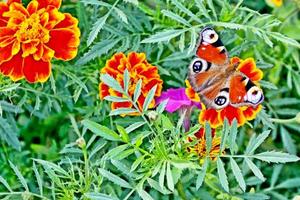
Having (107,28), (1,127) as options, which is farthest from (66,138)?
(107,28)

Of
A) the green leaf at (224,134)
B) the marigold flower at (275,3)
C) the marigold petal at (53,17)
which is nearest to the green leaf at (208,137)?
the green leaf at (224,134)

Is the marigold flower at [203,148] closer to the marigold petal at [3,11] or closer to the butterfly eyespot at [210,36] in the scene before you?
the butterfly eyespot at [210,36]

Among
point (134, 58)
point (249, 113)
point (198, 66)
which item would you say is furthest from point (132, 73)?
point (249, 113)

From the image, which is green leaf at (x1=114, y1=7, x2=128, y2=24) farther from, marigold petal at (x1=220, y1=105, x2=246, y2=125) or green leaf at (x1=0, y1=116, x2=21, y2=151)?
green leaf at (x1=0, y1=116, x2=21, y2=151)

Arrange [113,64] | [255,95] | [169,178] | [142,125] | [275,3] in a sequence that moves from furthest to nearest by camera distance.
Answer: [275,3] < [142,125] < [113,64] < [255,95] < [169,178]

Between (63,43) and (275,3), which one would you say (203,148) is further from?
(275,3)

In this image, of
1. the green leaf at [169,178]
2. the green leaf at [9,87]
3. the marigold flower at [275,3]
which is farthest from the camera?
the marigold flower at [275,3]

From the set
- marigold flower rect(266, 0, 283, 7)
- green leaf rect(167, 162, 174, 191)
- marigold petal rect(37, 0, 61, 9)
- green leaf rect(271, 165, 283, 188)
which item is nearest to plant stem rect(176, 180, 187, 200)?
green leaf rect(167, 162, 174, 191)

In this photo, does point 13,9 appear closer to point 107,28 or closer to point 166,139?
point 107,28
